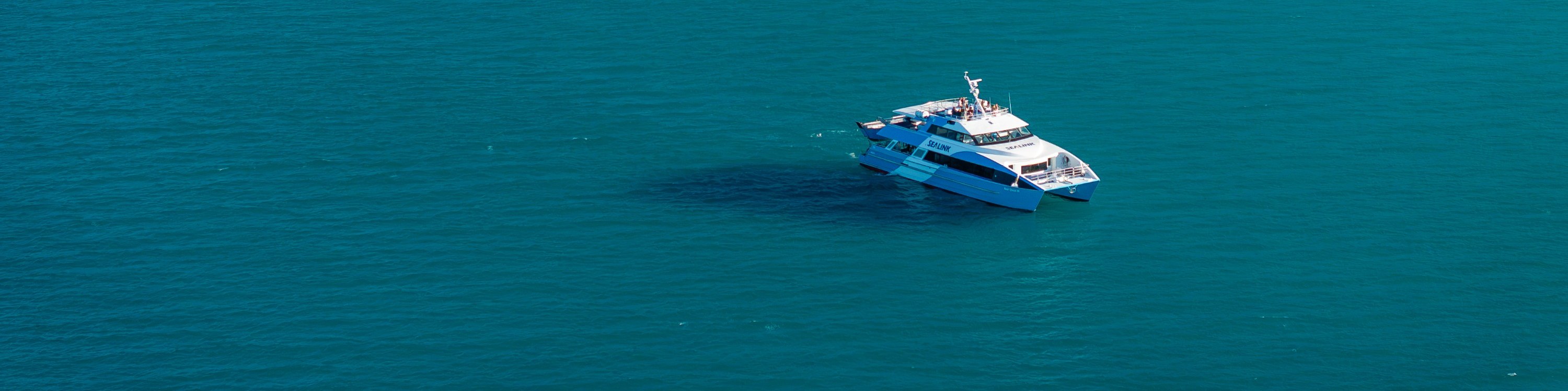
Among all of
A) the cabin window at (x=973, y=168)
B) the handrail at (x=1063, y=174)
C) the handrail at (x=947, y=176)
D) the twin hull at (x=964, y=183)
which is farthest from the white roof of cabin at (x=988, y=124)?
the handrail at (x=1063, y=174)

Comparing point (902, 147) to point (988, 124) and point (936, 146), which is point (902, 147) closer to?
point (936, 146)

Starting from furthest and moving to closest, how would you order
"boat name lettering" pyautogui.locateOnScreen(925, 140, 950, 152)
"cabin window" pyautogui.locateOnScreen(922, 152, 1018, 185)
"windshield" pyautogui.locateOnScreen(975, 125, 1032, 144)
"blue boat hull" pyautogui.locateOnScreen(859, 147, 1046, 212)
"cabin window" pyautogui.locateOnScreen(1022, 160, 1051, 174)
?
"boat name lettering" pyautogui.locateOnScreen(925, 140, 950, 152), "windshield" pyautogui.locateOnScreen(975, 125, 1032, 144), "cabin window" pyautogui.locateOnScreen(1022, 160, 1051, 174), "cabin window" pyautogui.locateOnScreen(922, 152, 1018, 185), "blue boat hull" pyautogui.locateOnScreen(859, 147, 1046, 212)

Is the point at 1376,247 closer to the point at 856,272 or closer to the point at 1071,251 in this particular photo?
the point at 1071,251

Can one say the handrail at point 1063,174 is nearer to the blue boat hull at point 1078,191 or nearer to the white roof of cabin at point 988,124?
the blue boat hull at point 1078,191

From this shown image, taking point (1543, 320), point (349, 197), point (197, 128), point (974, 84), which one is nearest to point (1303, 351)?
point (1543, 320)

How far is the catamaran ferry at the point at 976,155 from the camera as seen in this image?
15238 cm

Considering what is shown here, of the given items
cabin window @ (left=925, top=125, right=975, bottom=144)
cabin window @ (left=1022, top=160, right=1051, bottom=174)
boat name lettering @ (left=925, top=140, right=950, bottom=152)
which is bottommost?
cabin window @ (left=1022, top=160, right=1051, bottom=174)

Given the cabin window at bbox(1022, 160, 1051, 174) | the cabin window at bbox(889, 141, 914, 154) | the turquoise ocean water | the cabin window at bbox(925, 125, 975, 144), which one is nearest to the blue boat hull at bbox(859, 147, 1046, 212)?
the cabin window at bbox(889, 141, 914, 154)

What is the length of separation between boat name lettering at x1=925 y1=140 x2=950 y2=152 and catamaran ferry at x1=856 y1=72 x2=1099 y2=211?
1.8 inches

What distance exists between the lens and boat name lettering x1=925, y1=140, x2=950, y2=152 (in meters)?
158

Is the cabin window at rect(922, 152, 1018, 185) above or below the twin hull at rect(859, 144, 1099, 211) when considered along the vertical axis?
above

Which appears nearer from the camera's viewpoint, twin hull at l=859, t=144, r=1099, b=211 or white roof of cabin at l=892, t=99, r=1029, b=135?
twin hull at l=859, t=144, r=1099, b=211

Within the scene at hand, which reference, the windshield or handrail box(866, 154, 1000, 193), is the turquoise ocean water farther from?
the windshield

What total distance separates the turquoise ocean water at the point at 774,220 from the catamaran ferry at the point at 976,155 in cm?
192
